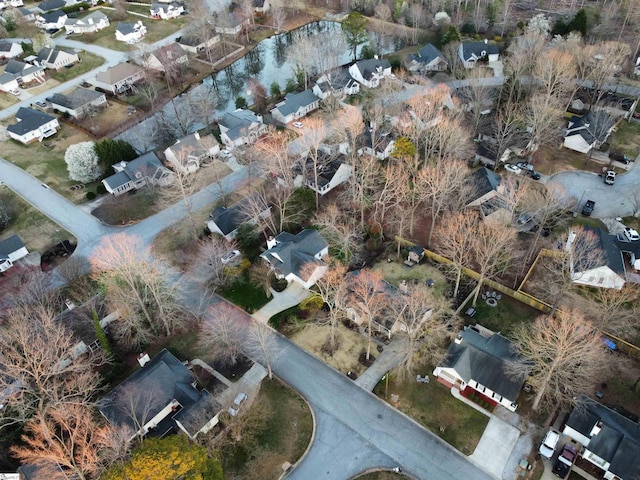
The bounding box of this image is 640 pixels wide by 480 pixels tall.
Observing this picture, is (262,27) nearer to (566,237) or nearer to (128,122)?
(128,122)

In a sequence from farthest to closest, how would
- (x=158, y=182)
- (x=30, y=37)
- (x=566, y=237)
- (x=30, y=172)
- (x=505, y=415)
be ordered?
(x=30, y=37) → (x=30, y=172) → (x=158, y=182) → (x=566, y=237) → (x=505, y=415)

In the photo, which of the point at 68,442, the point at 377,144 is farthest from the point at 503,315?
the point at 68,442

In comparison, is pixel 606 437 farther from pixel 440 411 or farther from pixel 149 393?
pixel 149 393

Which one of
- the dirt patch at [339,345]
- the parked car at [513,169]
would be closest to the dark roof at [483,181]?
the parked car at [513,169]

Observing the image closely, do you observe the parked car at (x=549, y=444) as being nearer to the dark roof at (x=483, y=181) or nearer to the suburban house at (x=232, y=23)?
the dark roof at (x=483, y=181)

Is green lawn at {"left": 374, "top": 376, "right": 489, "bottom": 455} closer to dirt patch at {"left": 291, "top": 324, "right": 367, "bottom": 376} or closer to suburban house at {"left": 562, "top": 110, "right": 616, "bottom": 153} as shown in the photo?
dirt patch at {"left": 291, "top": 324, "right": 367, "bottom": 376}

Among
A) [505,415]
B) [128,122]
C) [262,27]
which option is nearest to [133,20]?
[262,27]

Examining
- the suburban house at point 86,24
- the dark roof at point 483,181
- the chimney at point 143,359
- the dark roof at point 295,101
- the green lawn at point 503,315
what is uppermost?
the suburban house at point 86,24
